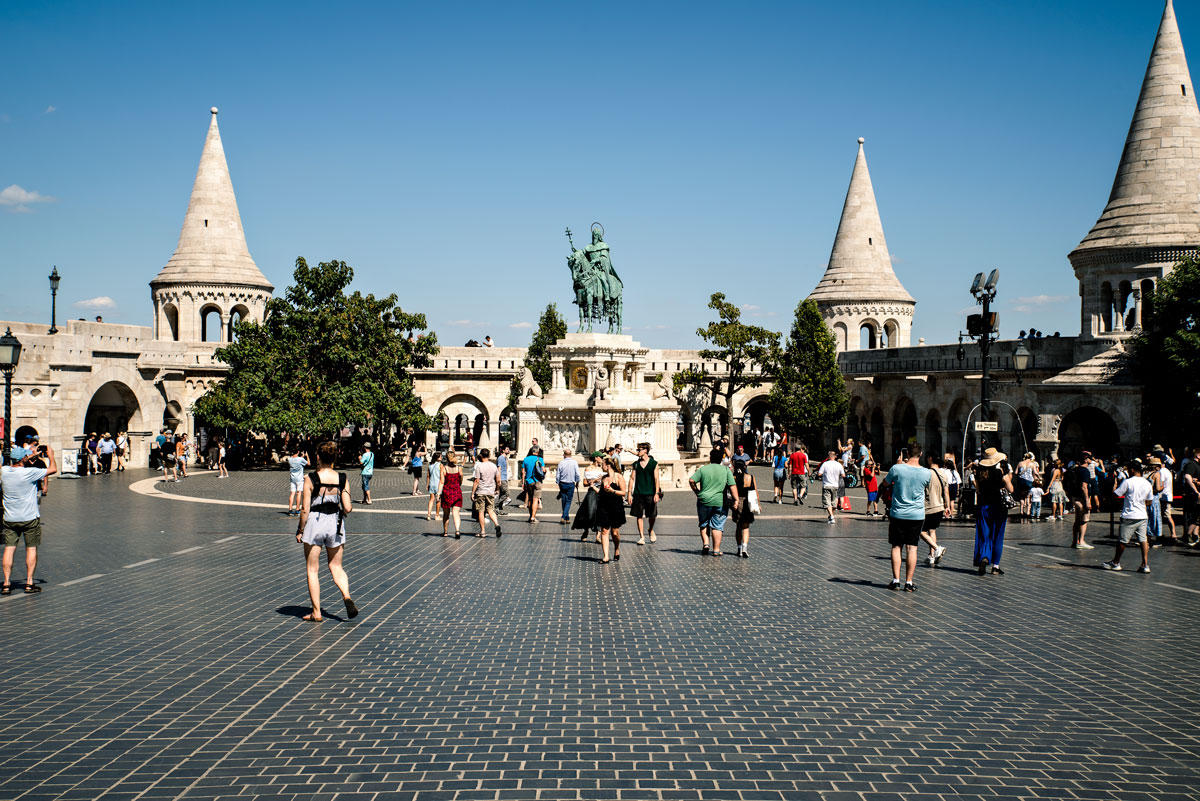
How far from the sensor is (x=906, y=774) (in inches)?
207

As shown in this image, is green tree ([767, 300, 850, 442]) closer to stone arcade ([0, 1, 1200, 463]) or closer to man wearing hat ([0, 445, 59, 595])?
stone arcade ([0, 1, 1200, 463])

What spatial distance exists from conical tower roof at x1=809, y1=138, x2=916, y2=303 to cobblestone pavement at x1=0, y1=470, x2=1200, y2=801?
32.1 metres

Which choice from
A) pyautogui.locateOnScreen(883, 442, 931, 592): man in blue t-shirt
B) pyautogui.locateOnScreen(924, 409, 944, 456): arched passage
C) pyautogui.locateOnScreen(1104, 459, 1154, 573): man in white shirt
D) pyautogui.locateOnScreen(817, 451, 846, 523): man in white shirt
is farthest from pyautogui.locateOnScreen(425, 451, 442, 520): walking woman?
pyautogui.locateOnScreen(924, 409, 944, 456): arched passage

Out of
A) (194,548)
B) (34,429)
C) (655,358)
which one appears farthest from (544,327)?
(194,548)

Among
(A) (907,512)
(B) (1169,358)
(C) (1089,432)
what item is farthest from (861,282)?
(A) (907,512)

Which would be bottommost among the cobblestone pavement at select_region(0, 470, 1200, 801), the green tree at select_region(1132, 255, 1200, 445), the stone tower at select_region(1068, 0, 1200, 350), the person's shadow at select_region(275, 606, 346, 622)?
the cobblestone pavement at select_region(0, 470, 1200, 801)

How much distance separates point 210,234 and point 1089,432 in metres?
32.6

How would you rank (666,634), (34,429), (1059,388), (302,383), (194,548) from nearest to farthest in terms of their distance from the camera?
1. (666,634)
2. (194,548)
3. (1059,388)
4. (34,429)
5. (302,383)

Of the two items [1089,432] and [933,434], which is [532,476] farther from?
[933,434]

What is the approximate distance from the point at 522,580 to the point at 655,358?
116 feet

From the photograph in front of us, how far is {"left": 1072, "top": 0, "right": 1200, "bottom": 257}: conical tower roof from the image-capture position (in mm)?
27250

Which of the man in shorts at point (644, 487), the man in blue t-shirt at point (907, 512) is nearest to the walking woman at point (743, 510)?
the man in shorts at point (644, 487)

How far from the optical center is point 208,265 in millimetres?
40188

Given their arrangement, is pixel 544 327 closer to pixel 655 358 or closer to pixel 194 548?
pixel 655 358
